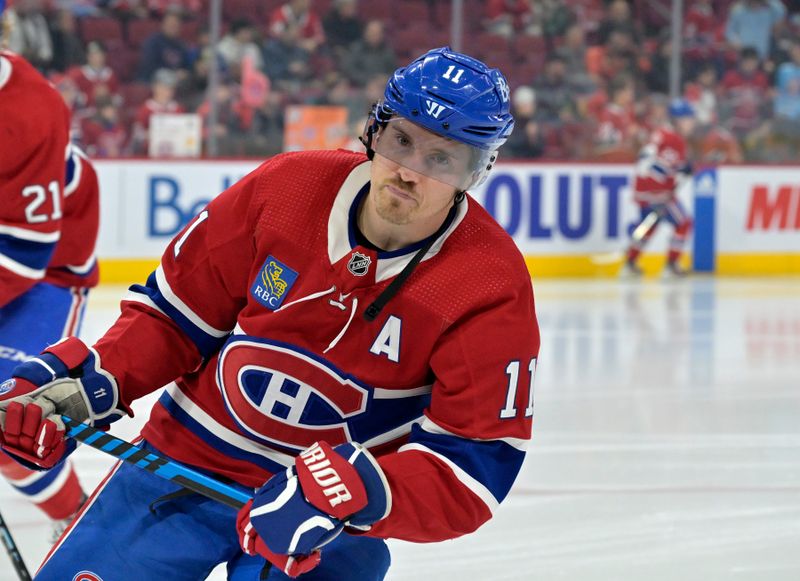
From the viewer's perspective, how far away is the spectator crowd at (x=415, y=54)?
822 centimetres

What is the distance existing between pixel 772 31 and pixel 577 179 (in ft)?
6.97

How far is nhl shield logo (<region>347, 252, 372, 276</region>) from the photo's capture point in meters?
2.00

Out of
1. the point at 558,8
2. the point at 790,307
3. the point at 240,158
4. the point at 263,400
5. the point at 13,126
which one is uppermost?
the point at 13,126

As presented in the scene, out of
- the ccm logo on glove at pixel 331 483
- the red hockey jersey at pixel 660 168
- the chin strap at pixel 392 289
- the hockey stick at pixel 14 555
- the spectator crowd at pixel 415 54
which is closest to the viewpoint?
the ccm logo on glove at pixel 331 483

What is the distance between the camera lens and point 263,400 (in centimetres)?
204

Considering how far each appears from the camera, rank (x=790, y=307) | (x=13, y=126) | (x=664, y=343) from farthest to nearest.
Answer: (x=790, y=307) < (x=664, y=343) < (x=13, y=126)

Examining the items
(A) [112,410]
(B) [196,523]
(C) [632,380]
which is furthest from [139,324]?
(C) [632,380]

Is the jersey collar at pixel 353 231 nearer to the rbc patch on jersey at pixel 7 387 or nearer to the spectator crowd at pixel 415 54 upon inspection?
the rbc patch on jersey at pixel 7 387

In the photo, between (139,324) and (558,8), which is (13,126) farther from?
(558,8)

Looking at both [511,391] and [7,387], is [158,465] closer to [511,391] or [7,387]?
[7,387]

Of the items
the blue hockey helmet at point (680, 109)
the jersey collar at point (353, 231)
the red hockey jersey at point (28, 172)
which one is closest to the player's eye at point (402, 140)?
the jersey collar at point (353, 231)

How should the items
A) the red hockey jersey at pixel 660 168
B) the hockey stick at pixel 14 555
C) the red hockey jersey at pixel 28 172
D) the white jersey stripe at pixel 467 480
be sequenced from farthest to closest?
1. the red hockey jersey at pixel 660 168
2. the red hockey jersey at pixel 28 172
3. the hockey stick at pixel 14 555
4. the white jersey stripe at pixel 467 480

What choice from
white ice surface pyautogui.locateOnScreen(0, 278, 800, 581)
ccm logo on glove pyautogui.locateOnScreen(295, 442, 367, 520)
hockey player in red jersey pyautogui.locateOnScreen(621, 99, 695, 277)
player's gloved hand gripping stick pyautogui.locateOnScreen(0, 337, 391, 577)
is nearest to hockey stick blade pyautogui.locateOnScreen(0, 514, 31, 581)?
white ice surface pyautogui.locateOnScreen(0, 278, 800, 581)

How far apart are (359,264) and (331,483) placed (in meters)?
0.38
